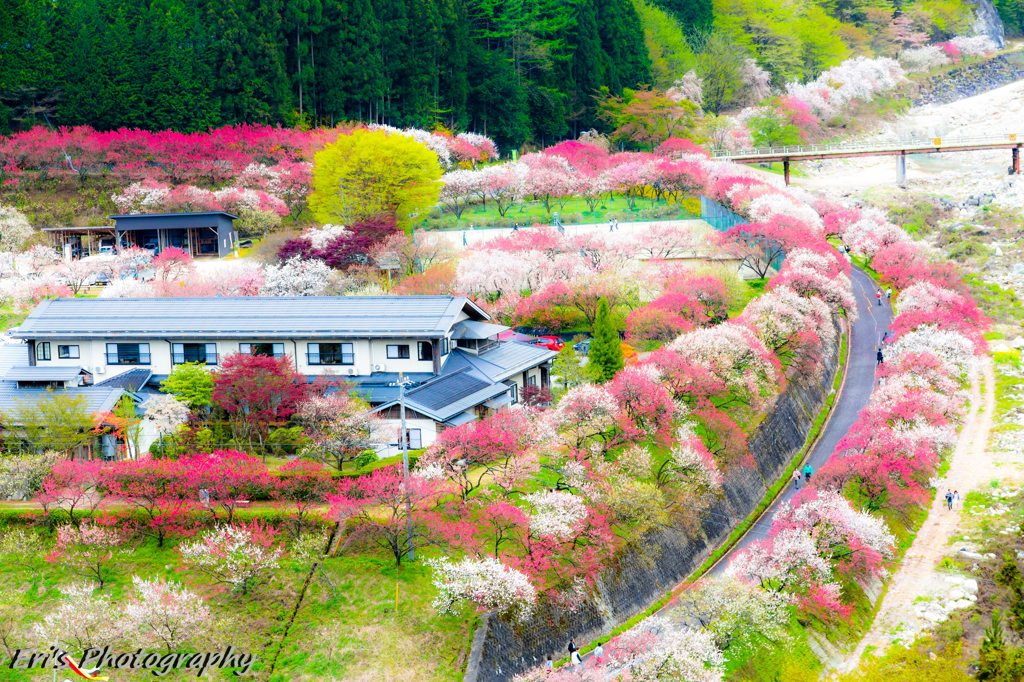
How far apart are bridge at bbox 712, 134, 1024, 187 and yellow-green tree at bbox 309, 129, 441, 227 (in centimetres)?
2916

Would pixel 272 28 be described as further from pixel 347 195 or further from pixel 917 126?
pixel 917 126

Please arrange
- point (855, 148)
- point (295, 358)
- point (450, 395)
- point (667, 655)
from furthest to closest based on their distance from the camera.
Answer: point (855, 148) < point (295, 358) < point (450, 395) < point (667, 655)

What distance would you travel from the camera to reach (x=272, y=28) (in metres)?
67.9

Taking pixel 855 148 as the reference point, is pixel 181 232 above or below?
below

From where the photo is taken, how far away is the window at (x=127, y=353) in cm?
3756

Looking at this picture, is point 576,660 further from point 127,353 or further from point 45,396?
point 127,353

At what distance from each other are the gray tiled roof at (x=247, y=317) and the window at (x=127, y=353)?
397mm

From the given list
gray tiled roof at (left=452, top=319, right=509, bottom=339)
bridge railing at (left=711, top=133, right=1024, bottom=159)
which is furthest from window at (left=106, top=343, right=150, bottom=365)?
bridge railing at (left=711, top=133, right=1024, bottom=159)

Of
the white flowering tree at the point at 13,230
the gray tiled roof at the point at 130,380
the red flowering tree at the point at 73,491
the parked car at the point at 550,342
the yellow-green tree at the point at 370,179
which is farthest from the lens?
the yellow-green tree at the point at 370,179

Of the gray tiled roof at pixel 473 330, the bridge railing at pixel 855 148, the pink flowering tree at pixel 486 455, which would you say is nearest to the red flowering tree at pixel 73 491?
the pink flowering tree at pixel 486 455

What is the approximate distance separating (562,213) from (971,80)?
77.0 metres

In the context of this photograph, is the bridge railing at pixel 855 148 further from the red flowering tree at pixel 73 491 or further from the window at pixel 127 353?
the red flowering tree at pixel 73 491

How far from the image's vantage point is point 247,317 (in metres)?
37.5

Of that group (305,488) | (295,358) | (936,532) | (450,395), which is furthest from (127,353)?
(936,532)
